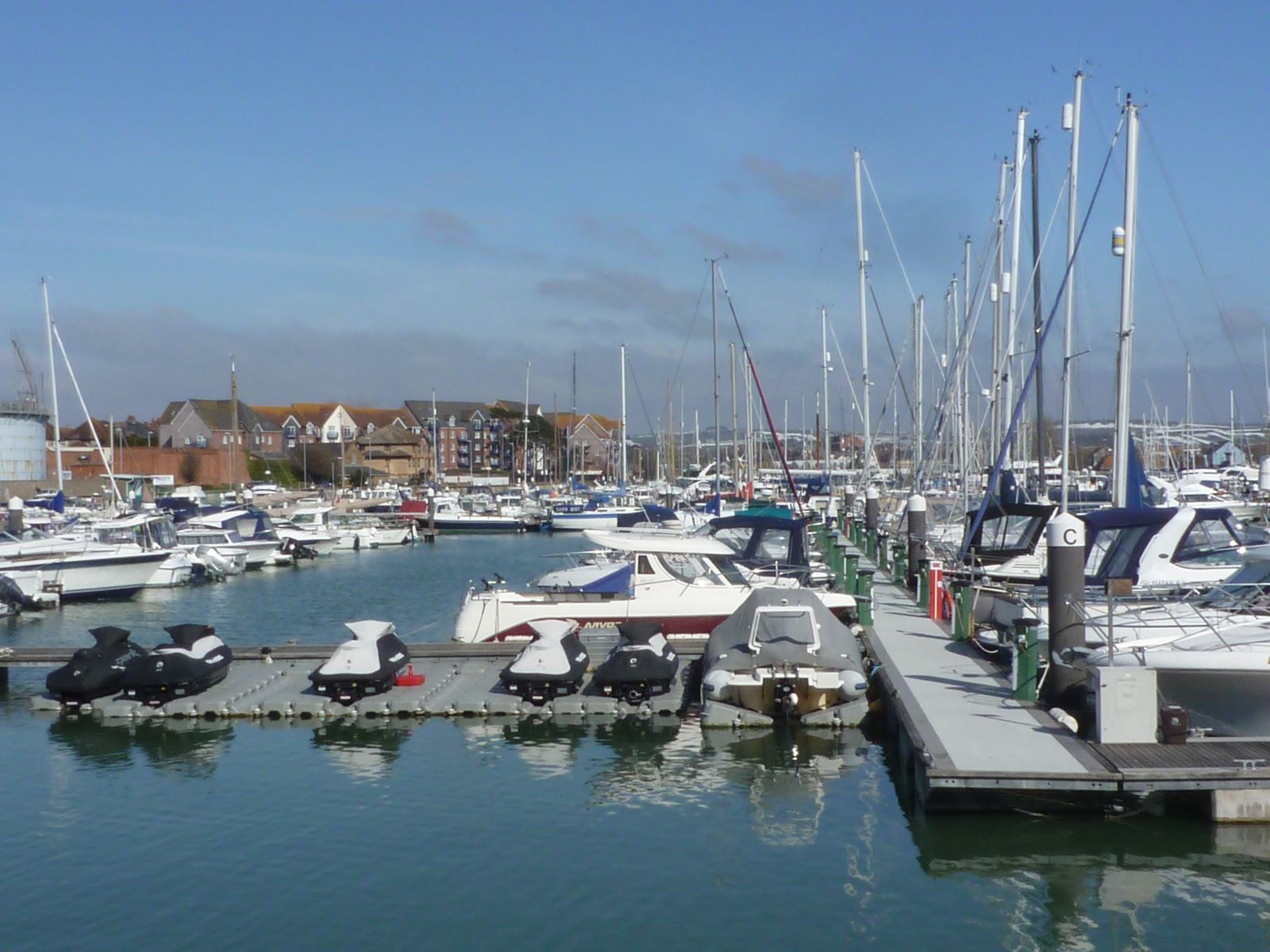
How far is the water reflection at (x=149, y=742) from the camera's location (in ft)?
58.9

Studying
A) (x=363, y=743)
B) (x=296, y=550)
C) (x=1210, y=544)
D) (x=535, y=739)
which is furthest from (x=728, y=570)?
(x=296, y=550)

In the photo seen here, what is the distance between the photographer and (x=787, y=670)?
61.2ft

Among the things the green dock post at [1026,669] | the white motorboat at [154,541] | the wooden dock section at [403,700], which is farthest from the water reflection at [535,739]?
the white motorboat at [154,541]

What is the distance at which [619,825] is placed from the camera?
14.7m

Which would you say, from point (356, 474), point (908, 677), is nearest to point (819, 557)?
point (908, 677)

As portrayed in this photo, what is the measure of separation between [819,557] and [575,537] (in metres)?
38.7

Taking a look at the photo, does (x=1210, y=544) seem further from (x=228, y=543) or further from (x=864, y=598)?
(x=228, y=543)

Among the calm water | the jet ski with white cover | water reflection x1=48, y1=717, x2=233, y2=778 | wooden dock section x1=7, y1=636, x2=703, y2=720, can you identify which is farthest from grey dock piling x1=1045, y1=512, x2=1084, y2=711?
A: water reflection x1=48, y1=717, x2=233, y2=778

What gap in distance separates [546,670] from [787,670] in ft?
Result: 12.4

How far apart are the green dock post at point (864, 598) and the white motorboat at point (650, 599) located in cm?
40

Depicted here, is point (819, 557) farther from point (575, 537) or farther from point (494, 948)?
point (575, 537)

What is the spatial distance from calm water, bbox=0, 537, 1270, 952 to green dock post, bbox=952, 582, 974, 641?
3481mm

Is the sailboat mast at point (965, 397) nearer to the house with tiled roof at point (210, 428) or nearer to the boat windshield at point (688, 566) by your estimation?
the boat windshield at point (688, 566)

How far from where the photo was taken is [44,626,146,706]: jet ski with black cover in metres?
20.3
